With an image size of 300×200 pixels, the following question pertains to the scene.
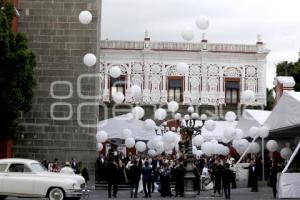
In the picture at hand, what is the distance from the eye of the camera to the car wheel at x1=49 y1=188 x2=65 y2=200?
18.0 m

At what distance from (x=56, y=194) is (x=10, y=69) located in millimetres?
6858

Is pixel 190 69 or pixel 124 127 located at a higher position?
pixel 190 69

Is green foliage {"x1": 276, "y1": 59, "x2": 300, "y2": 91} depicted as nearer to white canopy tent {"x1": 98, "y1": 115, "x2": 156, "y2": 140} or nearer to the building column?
the building column

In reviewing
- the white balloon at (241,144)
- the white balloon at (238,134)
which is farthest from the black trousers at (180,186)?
the white balloon at (241,144)

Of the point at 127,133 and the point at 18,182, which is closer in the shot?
the point at 18,182

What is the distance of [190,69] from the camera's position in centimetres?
4550

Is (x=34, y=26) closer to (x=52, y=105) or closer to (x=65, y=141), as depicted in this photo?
(x=52, y=105)

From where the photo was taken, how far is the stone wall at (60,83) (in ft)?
96.1

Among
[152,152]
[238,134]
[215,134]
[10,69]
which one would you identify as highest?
[10,69]

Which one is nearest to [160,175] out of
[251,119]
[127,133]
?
[127,133]

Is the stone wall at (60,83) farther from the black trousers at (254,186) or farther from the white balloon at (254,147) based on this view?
the black trousers at (254,186)

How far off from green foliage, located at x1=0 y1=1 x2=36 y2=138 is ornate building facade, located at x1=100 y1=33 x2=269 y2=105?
20568 millimetres

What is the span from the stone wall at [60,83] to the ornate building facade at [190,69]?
49.1 feet

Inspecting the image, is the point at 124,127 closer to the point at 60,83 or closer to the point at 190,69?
the point at 60,83
